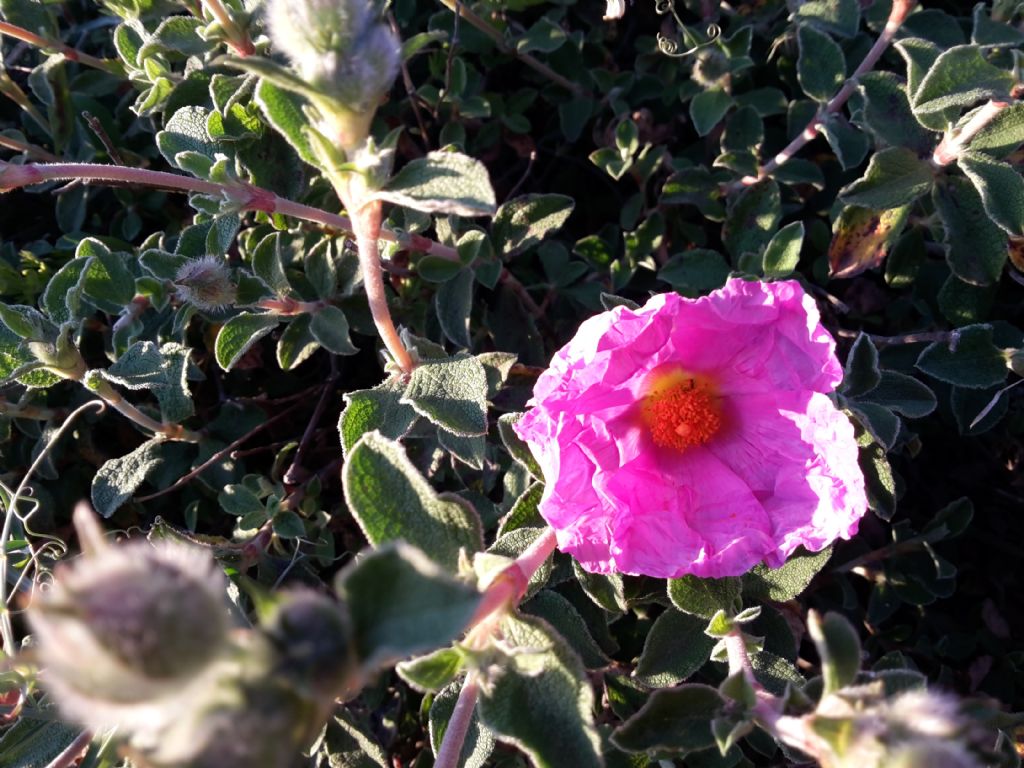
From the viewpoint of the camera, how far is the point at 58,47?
2.38m

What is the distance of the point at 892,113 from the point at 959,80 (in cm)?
28

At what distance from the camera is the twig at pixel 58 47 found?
7.03 ft

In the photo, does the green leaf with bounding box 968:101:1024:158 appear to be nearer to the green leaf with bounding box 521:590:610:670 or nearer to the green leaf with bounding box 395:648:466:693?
the green leaf with bounding box 521:590:610:670

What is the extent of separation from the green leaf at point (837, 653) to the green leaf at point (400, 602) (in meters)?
0.49

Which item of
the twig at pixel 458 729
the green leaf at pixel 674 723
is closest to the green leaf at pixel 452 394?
the twig at pixel 458 729

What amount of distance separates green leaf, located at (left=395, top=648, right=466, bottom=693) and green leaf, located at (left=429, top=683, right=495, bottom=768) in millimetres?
382

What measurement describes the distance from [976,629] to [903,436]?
2.67ft

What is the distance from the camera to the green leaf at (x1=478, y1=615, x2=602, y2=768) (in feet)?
4.22

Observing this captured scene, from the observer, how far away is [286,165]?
2184 millimetres

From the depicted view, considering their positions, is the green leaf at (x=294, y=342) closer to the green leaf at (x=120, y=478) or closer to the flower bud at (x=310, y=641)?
the green leaf at (x=120, y=478)

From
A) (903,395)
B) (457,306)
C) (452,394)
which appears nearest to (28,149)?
(457,306)

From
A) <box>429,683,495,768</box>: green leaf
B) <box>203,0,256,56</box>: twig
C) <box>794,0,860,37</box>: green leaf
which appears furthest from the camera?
<box>794,0,860,37</box>: green leaf

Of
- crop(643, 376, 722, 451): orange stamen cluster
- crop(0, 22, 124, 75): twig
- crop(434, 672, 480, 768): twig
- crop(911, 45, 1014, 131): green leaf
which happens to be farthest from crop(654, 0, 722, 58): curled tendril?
crop(434, 672, 480, 768): twig

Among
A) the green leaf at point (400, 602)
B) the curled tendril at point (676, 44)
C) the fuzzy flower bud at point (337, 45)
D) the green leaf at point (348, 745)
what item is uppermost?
the fuzzy flower bud at point (337, 45)
